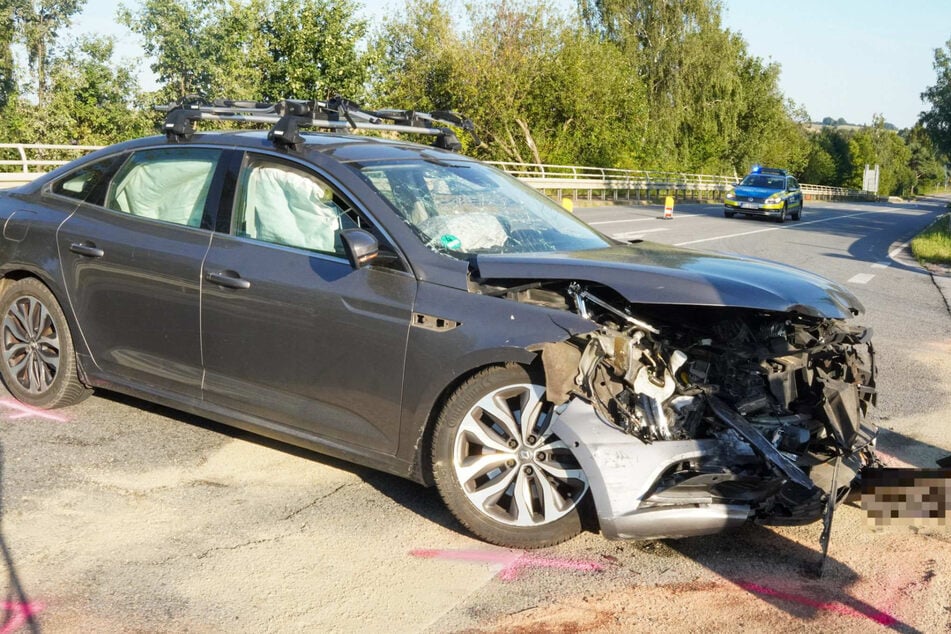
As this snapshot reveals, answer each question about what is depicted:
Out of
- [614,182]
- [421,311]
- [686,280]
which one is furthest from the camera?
[614,182]

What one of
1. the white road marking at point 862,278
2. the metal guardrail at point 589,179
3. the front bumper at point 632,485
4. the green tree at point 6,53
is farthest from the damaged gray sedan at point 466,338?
the green tree at point 6,53

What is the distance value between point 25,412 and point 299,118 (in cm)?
239

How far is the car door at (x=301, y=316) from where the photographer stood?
13.4ft

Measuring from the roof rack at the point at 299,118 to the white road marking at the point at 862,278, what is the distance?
1015 cm

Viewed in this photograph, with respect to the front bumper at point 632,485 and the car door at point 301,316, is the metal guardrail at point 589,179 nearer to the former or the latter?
the car door at point 301,316

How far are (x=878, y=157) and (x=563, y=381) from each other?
15924 cm

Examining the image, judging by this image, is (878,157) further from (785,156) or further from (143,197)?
(143,197)

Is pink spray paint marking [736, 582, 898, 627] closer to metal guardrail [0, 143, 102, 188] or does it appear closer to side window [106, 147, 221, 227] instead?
side window [106, 147, 221, 227]

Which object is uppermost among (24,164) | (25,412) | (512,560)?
(24,164)

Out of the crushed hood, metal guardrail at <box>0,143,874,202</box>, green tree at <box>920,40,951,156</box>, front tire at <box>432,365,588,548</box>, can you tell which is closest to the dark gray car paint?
the crushed hood

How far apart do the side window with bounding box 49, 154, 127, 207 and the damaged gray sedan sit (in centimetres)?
19

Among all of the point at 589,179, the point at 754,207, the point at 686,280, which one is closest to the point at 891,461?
the point at 686,280

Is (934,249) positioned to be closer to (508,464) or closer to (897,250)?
(897,250)

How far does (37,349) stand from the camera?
214 inches
